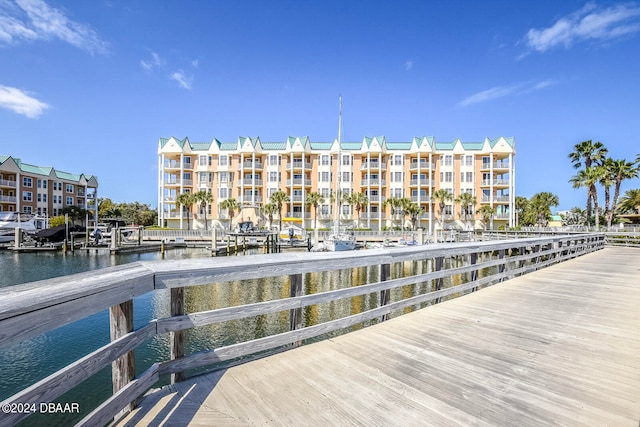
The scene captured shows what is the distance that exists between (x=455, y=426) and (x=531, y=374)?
1457mm

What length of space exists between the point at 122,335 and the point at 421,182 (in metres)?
55.4

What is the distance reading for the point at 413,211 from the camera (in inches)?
2051

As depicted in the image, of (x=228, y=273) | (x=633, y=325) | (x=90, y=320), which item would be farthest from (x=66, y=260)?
(x=633, y=325)

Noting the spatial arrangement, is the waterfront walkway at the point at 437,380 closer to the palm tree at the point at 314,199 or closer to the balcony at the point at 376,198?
the palm tree at the point at 314,199

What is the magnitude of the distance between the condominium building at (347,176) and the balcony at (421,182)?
161mm

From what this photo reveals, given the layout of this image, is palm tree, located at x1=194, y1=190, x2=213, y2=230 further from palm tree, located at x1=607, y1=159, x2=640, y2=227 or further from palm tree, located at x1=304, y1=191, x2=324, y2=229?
palm tree, located at x1=607, y1=159, x2=640, y2=227

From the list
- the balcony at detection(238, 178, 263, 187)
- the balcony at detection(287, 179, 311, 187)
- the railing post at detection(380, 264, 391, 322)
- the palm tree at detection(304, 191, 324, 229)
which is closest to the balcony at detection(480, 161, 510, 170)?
the palm tree at detection(304, 191, 324, 229)

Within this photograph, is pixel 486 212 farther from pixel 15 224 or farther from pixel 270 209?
pixel 15 224

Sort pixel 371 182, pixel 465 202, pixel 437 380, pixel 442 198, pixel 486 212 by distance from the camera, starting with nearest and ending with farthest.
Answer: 1. pixel 437 380
2. pixel 486 212
3. pixel 442 198
4. pixel 465 202
5. pixel 371 182

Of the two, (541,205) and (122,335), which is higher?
(541,205)

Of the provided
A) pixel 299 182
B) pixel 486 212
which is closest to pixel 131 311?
pixel 299 182

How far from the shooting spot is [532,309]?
598 cm

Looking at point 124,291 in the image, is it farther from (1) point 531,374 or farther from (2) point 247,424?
(1) point 531,374

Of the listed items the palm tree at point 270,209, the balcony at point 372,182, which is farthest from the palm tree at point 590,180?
the palm tree at point 270,209
